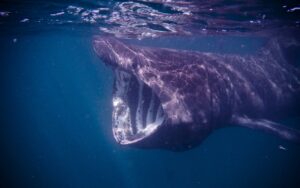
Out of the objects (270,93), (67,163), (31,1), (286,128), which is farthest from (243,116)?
(67,163)

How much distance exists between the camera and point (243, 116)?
8.30m

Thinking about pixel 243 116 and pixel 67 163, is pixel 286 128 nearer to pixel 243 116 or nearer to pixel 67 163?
pixel 243 116

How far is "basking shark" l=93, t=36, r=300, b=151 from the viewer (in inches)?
257

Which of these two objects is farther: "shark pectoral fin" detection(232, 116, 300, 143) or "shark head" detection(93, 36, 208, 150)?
"shark pectoral fin" detection(232, 116, 300, 143)

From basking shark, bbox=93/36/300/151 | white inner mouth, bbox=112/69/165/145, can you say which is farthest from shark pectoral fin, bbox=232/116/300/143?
white inner mouth, bbox=112/69/165/145

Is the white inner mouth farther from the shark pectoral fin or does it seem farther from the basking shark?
the shark pectoral fin

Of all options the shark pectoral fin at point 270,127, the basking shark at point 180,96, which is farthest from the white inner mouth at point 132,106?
the shark pectoral fin at point 270,127

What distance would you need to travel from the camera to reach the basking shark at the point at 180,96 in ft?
21.4

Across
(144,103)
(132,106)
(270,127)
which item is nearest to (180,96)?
(144,103)

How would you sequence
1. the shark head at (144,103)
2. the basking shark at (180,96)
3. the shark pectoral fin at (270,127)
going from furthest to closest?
the shark pectoral fin at (270,127) < the basking shark at (180,96) < the shark head at (144,103)

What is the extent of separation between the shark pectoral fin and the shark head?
6.50ft

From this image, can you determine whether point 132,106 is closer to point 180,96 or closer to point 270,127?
point 180,96

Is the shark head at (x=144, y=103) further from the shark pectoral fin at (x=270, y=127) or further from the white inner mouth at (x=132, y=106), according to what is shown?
the shark pectoral fin at (x=270, y=127)

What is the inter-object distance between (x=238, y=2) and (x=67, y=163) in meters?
53.8
